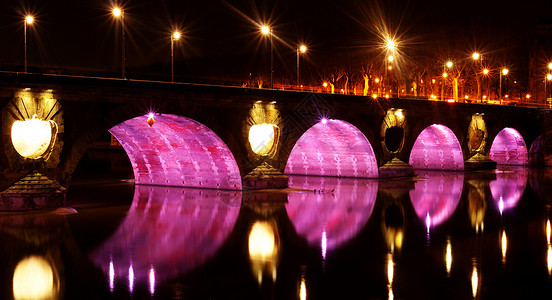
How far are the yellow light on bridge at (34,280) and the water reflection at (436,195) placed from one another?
14.3 metres

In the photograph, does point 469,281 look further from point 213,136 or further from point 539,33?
point 539,33

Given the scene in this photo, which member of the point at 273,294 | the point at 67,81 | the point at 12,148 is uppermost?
the point at 67,81

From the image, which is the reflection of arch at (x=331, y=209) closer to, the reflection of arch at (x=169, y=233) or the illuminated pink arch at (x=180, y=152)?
the reflection of arch at (x=169, y=233)

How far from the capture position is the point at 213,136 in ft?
122

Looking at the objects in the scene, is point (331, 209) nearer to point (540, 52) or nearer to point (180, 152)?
point (180, 152)

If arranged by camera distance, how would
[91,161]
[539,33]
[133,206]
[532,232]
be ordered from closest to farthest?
[532,232] → [133,206] → [91,161] → [539,33]

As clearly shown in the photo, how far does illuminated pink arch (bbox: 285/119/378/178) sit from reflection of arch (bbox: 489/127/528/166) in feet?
76.9

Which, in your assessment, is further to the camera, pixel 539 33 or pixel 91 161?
pixel 539 33

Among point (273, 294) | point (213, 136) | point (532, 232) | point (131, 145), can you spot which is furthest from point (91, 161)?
point (273, 294)


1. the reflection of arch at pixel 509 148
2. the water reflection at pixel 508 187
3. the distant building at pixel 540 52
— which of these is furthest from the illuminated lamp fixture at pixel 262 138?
the distant building at pixel 540 52

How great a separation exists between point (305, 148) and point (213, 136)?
1605 centimetres

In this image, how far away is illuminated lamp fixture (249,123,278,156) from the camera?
38750 millimetres

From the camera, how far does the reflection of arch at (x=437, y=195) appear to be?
32.2 m

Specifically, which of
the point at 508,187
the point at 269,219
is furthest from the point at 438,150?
the point at 269,219
